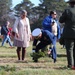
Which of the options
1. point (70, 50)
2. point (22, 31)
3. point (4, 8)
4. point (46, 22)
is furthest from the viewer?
point (4, 8)

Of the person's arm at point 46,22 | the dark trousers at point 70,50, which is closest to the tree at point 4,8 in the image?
the person's arm at point 46,22

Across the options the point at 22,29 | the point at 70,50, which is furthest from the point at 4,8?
the point at 70,50

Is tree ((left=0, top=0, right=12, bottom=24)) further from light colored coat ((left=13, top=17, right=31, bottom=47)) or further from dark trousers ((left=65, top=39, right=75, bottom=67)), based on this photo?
dark trousers ((left=65, top=39, right=75, bottom=67))

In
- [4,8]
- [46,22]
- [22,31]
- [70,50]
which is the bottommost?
[70,50]

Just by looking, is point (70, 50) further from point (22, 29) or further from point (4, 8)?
point (4, 8)

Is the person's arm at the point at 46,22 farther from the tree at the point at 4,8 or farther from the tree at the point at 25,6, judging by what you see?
the tree at the point at 4,8

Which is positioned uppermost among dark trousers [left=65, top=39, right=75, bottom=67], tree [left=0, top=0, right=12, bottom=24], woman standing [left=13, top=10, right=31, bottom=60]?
tree [left=0, top=0, right=12, bottom=24]

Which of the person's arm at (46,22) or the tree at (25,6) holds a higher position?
the tree at (25,6)


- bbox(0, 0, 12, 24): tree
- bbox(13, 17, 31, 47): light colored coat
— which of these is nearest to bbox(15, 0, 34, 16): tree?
bbox(0, 0, 12, 24): tree

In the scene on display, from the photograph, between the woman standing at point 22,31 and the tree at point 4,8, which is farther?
the tree at point 4,8

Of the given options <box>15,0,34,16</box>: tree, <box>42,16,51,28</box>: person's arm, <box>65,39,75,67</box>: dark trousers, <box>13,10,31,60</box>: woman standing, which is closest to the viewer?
<box>65,39,75,67</box>: dark trousers

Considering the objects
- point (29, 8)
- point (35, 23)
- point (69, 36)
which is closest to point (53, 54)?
point (69, 36)

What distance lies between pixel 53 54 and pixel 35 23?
54.4 metres

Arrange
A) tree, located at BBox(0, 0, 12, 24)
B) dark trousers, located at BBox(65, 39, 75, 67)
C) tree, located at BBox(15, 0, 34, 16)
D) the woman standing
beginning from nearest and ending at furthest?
dark trousers, located at BBox(65, 39, 75, 67), the woman standing, tree, located at BBox(15, 0, 34, 16), tree, located at BBox(0, 0, 12, 24)
